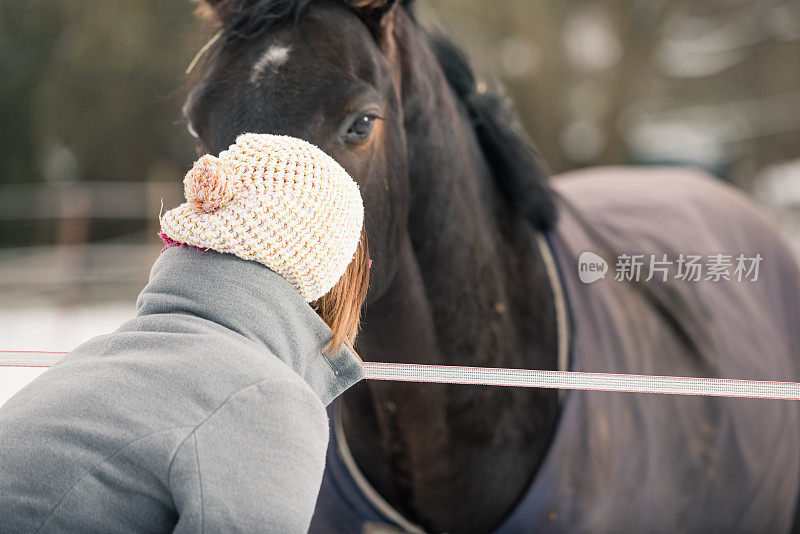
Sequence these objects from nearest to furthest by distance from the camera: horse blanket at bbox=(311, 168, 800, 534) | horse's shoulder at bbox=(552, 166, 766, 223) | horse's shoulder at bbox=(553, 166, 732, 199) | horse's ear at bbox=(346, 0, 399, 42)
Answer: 1. horse's ear at bbox=(346, 0, 399, 42)
2. horse blanket at bbox=(311, 168, 800, 534)
3. horse's shoulder at bbox=(552, 166, 766, 223)
4. horse's shoulder at bbox=(553, 166, 732, 199)

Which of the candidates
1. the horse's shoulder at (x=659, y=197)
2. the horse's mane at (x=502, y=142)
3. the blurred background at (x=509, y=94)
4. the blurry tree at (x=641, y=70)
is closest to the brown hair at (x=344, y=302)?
the horse's mane at (x=502, y=142)

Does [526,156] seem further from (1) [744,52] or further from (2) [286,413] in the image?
(1) [744,52]

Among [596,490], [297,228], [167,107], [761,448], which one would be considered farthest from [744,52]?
[297,228]

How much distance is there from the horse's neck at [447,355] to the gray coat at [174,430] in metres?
0.56

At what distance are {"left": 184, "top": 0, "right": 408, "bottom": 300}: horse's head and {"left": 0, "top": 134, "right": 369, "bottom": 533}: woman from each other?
12.5 inches

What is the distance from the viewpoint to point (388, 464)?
1.17m

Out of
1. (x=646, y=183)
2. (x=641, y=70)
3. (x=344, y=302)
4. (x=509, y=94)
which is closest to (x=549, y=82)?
(x=509, y=94)

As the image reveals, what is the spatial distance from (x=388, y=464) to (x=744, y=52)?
6330 mm

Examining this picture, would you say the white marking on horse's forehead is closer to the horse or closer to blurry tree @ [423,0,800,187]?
the horse

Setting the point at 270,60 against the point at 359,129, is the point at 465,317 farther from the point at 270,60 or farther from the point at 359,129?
the point at 270,60

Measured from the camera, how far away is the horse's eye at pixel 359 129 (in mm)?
960

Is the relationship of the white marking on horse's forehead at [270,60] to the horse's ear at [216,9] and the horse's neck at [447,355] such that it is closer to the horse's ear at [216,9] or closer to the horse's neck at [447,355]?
the horse's ear at [216,9]

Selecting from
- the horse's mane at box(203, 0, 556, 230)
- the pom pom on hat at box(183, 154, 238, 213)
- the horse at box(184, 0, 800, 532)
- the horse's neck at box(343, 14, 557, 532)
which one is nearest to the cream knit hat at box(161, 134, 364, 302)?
the pom pom on hat at box(183, 154, 238, 213)

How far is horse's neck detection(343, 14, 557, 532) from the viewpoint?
1.12 m
